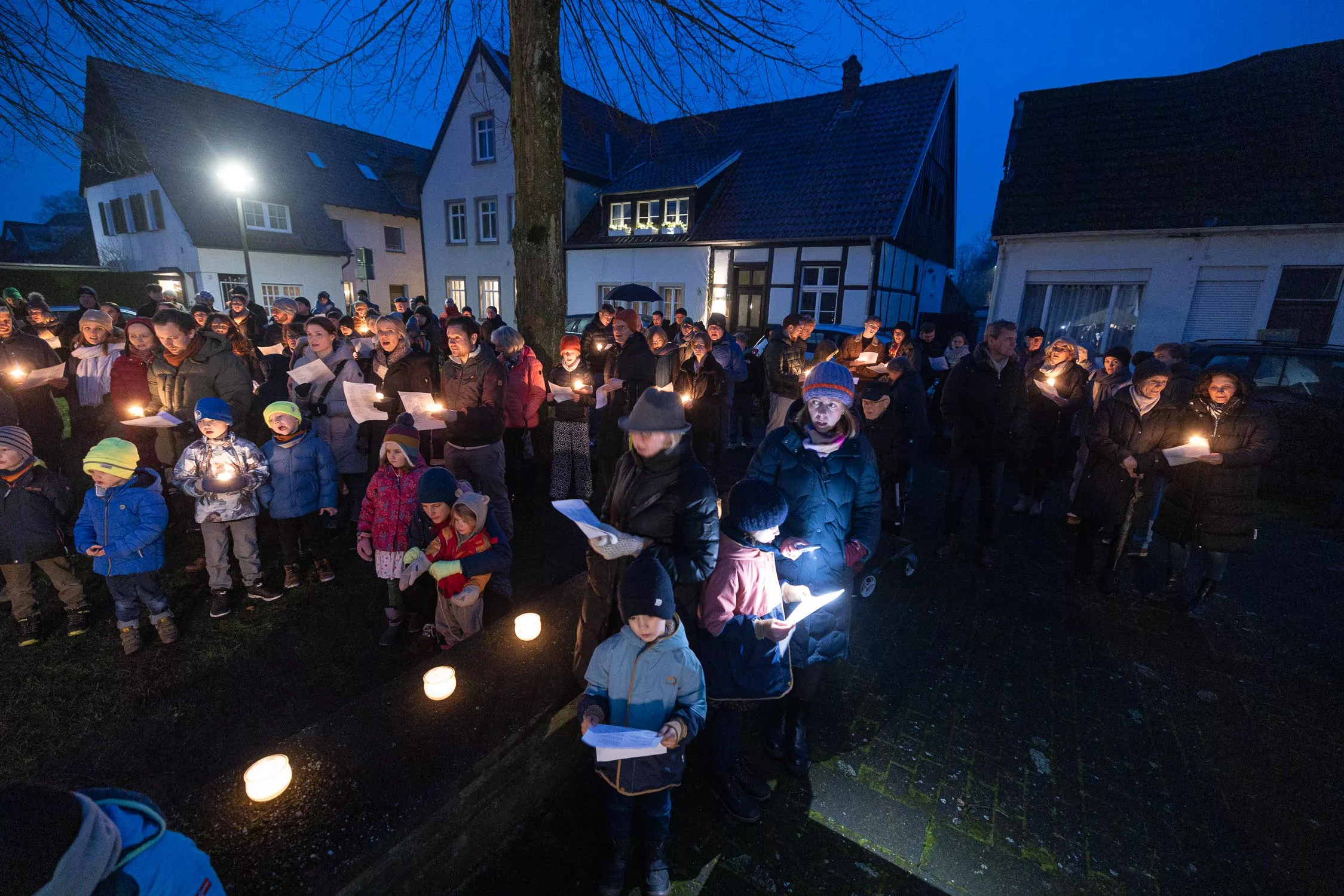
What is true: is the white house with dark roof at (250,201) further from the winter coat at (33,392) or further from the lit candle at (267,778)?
the lit candle at (267,778)

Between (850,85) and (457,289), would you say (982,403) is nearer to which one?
(850,85)

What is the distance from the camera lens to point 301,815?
202 centimetres

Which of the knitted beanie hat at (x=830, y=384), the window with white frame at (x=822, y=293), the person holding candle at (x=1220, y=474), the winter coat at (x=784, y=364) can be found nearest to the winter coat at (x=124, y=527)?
the knitted beanie hat at (x=830, y=384)

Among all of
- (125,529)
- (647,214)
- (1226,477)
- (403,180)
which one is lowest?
(125,529)

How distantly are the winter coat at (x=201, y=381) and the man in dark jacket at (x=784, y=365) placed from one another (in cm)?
567

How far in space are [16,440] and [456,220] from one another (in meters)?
23.2

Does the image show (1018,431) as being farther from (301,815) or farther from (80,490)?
(80,490)

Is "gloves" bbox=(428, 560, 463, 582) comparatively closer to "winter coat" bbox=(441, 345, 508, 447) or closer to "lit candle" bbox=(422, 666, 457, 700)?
"lit candle" bbox=(422, 666, 457, 700)

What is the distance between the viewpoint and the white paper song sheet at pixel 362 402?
475cm

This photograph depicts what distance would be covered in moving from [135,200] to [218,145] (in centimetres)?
403

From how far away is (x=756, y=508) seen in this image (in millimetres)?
2551

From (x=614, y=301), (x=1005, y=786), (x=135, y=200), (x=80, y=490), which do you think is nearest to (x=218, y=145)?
(x=135, y=200)

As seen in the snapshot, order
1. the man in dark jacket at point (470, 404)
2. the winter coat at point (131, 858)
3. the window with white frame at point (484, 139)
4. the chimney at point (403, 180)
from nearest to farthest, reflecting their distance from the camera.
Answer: the winter coat at point (131, 858) < the man in dark jacket at point (470, 404) < the window with white frame at point (484, 139) < the chimney at point (403, 180)

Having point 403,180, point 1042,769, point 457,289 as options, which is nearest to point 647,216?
point 457,289
